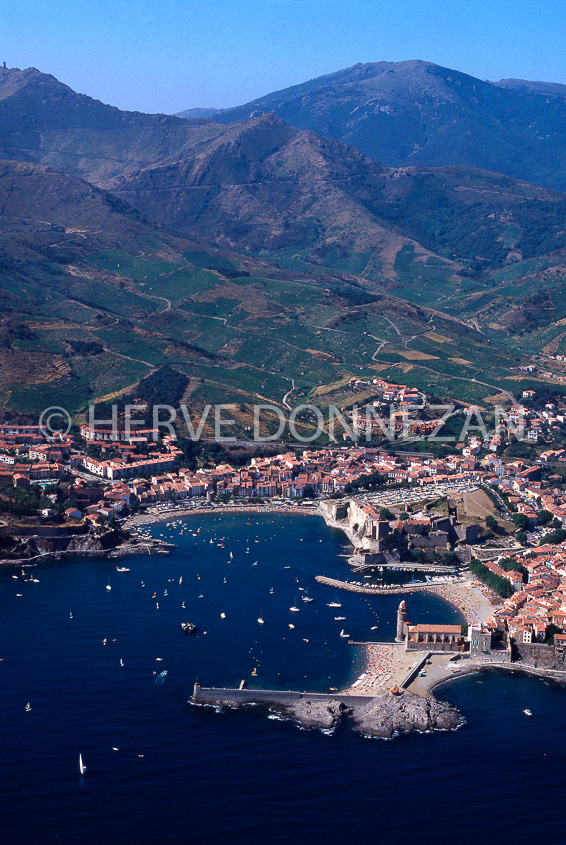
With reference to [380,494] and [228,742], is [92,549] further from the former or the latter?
[228,742]

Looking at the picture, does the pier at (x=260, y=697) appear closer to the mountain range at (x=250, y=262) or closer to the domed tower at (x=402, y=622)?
the domed tower at (x=402, y=622)

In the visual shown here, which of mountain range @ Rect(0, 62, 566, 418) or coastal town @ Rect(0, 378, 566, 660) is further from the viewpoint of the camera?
mountain range @ Rect(0, 62, 566, 418)

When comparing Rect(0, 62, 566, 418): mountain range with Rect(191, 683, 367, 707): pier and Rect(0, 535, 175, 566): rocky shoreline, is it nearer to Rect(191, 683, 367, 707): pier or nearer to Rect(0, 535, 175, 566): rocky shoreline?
Rect(0, 535, 175, 566): rocky shoreline

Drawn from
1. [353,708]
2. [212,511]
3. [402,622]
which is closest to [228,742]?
[353,708]

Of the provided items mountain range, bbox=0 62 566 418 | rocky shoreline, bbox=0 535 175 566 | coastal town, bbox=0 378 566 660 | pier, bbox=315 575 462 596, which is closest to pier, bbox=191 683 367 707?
coastal town, bbox=0 378 566 660

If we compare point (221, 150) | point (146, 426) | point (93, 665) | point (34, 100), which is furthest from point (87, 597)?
point (34, 100)

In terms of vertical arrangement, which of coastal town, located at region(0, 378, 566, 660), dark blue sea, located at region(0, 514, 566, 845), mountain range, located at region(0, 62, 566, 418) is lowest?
dark blue sea, located at region(0, 514, 566, 845)
